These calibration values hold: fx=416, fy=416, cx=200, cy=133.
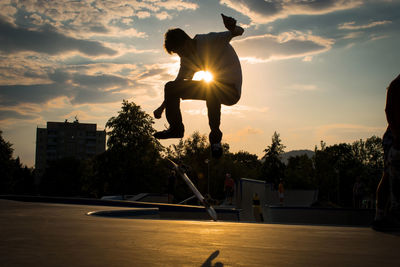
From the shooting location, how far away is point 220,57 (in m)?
5.01

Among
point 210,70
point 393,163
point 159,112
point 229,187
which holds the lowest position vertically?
point 229,187

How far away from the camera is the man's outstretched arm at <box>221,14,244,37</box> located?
4.90 metres

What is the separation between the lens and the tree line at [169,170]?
49.1 m

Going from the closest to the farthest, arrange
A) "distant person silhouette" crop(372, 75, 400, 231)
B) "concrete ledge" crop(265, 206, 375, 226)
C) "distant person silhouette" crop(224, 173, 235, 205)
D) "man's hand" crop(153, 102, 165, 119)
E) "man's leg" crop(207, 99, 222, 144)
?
"distant person silhouette" crop(372, 75, 400, 231) < "man's leg" crop(207, 99, 222, 144) < "man's hand" crop(153, 102, 165, 119) < "concrete ledge" crop(265, 206, 375, 226) < "distant person silhouette" crop(224, 173, 235, 205)

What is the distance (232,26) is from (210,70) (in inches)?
23.3

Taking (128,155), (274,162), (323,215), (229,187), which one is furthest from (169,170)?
(274,162)

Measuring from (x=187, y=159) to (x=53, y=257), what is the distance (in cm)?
7262

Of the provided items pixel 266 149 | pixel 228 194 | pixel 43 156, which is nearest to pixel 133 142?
pixel 228 194

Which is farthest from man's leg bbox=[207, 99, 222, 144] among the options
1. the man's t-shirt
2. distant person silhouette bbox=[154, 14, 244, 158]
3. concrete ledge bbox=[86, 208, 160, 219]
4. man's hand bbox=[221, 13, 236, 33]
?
concrete ledge bbox=[86, 208, 160, 219]

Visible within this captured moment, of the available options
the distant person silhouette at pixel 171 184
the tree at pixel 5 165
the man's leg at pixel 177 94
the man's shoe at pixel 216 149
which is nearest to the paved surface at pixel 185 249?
the man's shoe at pixel 216 149

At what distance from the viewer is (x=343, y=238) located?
3020mm

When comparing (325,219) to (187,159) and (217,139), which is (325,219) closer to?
(217,139)

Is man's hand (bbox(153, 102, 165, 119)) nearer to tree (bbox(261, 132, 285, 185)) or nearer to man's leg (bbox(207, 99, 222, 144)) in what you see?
man's leg (bbox(207, 99, 222, 144))

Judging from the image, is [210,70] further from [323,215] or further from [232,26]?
[323,215]
